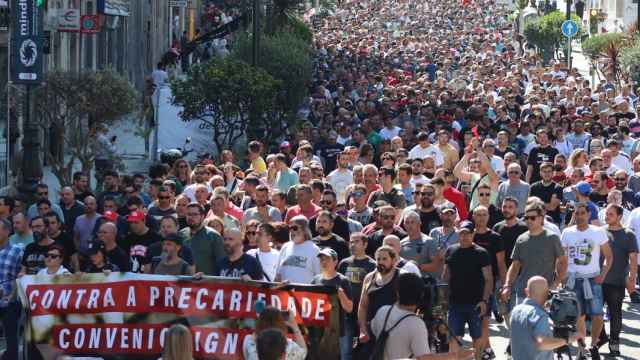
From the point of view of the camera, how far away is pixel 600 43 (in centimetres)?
4966

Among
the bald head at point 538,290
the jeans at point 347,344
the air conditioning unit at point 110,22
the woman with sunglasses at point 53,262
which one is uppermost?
the air conditioning unit at point 110,22

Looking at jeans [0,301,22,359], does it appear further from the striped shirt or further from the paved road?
the paved road

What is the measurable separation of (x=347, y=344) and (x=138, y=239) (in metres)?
2.67

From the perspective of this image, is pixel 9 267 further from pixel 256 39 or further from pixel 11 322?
pixel 256 39

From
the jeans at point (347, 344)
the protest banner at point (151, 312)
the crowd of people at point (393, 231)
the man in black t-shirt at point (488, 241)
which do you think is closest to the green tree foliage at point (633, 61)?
the crowd of people at point (393, 231)

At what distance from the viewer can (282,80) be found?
29641mm

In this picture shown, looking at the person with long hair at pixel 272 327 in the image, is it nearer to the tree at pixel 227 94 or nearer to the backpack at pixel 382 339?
the backpack at pixel 382 339

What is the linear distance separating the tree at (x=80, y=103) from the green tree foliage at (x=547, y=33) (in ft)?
144

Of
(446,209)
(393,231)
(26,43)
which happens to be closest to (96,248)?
(393,231)

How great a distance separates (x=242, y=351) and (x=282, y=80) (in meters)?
18.8

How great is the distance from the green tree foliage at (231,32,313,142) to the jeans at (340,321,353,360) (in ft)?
52.9

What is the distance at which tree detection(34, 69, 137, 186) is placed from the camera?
21.9m

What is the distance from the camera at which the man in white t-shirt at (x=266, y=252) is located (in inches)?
524

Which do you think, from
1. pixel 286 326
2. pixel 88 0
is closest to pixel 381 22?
pixel 88 0
